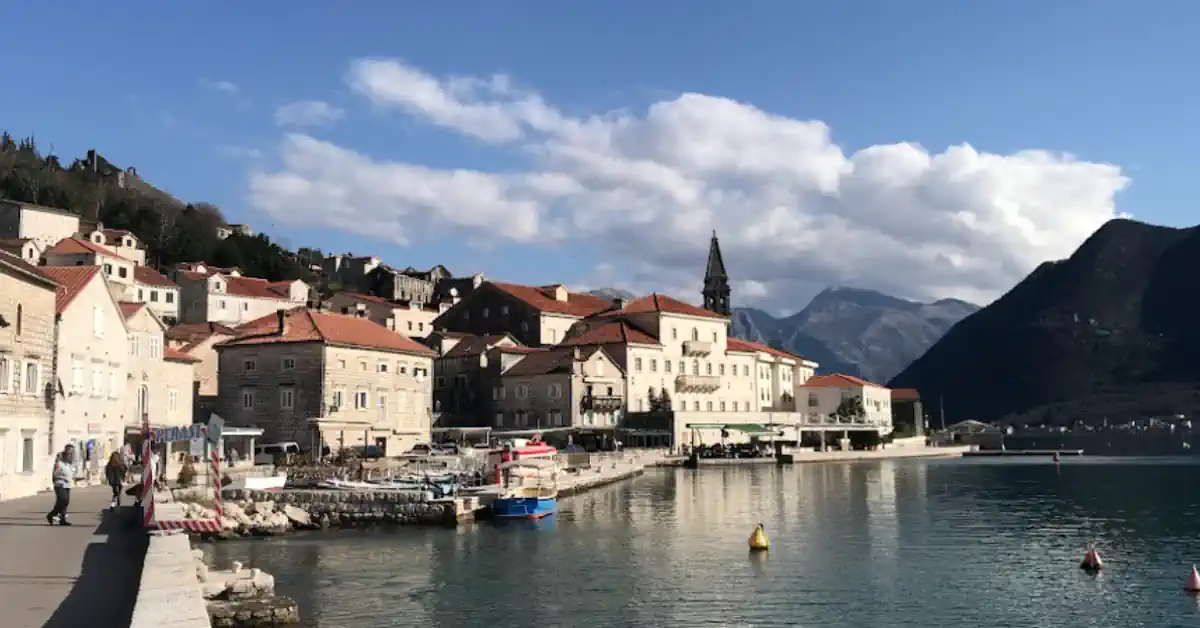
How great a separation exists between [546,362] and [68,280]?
45650 mm

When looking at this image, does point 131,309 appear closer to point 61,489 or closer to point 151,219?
point 61,489

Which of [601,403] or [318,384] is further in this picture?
[601,403]

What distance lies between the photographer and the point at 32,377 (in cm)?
3353

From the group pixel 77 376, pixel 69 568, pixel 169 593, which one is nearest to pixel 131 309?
pixel 77 376

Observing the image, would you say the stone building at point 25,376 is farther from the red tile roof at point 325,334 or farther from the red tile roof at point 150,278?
the red tile roof at point 150,278

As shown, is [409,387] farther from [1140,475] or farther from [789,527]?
[1140,475]

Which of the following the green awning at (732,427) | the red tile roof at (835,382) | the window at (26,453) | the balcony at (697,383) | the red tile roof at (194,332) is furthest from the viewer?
the red tile roof at (835,382)

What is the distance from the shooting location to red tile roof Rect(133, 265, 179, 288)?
323ft

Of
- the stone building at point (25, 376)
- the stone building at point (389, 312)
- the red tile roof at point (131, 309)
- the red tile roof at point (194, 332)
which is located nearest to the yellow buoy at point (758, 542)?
the stone building at point (25, 376)

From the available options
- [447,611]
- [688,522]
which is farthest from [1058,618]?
[688,522]

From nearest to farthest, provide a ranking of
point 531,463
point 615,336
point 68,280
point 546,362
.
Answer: point 68,280 → point 531,463 → point 546,362 → point 615,336

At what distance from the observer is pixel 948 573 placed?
29.2 m

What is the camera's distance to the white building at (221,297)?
10275cm

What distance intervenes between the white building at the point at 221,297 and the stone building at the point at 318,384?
3771 centimetres
